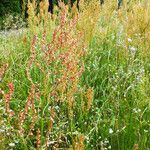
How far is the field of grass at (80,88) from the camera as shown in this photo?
272 cm

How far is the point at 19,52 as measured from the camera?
4730 millimetres

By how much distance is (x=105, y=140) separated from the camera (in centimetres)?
288

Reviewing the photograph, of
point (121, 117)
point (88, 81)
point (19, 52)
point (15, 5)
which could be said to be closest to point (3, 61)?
point (19, 52)

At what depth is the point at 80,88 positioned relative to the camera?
3.05 m

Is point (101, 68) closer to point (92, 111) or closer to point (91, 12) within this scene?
point (92, 111)

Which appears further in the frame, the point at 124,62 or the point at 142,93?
the point at 124,62

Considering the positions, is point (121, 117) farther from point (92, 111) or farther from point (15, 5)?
point (15, 5)

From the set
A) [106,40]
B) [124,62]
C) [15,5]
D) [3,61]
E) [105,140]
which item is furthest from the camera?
[15,5]

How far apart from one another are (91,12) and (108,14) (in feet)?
0.84

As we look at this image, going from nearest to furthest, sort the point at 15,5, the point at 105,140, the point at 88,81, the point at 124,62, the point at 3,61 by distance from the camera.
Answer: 1. the point at 105,140
2. the point at 88,81
3. the point at 124,62
4. the point at 3,61
5. the point at 15,5

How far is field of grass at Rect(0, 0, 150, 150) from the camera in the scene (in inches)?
107

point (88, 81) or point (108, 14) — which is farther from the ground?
point (108, 14)

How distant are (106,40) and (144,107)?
5.52 feet

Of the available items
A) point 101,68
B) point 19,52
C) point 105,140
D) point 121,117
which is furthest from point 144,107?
point 19,52
